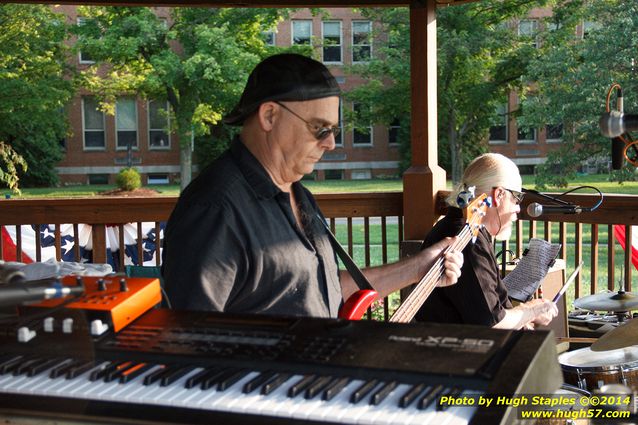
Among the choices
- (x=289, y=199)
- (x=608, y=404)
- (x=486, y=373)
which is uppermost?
(x=289, y=199)

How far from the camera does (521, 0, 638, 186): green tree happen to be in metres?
20.3

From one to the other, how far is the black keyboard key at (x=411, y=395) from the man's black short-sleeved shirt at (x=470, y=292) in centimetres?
231

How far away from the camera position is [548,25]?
28.3 meters

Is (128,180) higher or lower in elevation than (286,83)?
lower

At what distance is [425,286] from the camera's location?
306 cm

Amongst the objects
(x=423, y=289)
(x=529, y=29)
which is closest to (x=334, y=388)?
(x=423, y=289)

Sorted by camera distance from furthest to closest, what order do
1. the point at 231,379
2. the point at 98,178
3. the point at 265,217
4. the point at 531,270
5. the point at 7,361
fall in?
1. the point at 98,178
2. the point at 531,270
3. the point at 265,217
4. the point at 7,361
5. the point at 231,379

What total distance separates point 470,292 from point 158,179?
33.4m

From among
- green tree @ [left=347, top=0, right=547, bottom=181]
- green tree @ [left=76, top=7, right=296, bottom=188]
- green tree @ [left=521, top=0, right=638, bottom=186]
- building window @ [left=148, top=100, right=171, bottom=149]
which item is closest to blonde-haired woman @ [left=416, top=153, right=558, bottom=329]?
green tree @ [left=521, top=0, right=638, bottom=186]

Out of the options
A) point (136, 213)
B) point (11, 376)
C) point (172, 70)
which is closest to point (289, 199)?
point (11, 376)

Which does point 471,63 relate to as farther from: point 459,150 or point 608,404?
point 608,404

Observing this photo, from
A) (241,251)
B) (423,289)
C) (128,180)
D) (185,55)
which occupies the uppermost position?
(185,55)

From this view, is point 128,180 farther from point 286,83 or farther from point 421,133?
point 286,83

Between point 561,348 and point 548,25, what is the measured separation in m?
26.2
